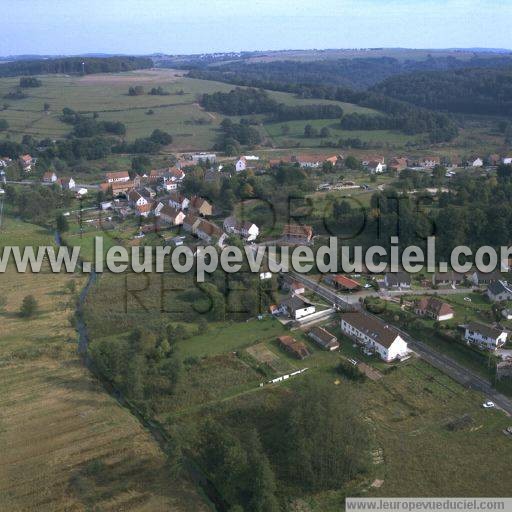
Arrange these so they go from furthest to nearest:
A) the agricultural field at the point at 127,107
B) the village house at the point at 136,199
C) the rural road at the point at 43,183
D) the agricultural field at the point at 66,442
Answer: the agricultural field at the point at 127,107 → the rural road at the point at 43,183 → the village house at the point at 136,199 → the agricultural field at the point at 66,442

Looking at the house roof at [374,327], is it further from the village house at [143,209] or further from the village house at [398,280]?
the village house at [143,209]

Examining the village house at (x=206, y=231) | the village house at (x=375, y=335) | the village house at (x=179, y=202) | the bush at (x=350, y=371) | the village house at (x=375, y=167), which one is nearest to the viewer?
the bush at (x=350, y=371)

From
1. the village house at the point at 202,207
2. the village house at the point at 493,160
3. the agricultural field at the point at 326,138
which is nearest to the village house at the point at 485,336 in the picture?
the village house at the point at 202,207

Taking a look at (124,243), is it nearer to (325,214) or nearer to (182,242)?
(182,242)

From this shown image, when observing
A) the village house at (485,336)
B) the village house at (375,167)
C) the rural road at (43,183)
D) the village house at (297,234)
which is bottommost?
the village house at (485,336)

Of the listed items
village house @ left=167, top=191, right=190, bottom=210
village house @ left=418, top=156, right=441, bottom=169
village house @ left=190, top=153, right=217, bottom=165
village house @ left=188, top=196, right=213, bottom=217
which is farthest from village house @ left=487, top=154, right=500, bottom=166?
village house @ left=167, top=191, right=190, bottom=210

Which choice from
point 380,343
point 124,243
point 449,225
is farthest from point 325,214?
point 380,343
